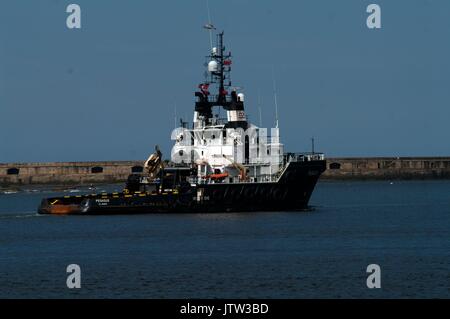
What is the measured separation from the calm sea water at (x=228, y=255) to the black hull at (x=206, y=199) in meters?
1.17

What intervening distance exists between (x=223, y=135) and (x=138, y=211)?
298 inches

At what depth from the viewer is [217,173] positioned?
3093 inches

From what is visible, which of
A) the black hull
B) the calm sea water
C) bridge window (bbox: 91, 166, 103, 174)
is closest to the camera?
the calm sea water

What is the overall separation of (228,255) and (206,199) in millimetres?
21586

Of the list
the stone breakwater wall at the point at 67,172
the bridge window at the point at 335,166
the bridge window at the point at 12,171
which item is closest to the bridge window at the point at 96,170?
the stone breakwater wall at the point at 67,172

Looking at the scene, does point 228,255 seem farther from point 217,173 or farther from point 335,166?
point 335,166

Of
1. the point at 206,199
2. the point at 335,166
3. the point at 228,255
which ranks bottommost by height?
the point at 228,255

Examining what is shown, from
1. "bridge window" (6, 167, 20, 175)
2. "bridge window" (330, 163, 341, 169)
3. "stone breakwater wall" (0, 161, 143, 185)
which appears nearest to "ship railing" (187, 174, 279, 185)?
"stone breakwater wall" (0, 161, 143, 185)

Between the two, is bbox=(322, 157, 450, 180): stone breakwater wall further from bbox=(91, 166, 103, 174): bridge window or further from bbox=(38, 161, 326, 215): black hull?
bbox=(38, 161, 326, 215): black hull

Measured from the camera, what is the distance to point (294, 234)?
64.5 metres

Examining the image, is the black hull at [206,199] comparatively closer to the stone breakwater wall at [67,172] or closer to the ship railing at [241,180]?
the ship railing at [241,180]

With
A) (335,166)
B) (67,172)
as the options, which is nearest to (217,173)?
(67,172)

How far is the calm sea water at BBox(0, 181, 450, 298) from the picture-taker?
45156 millimetres
